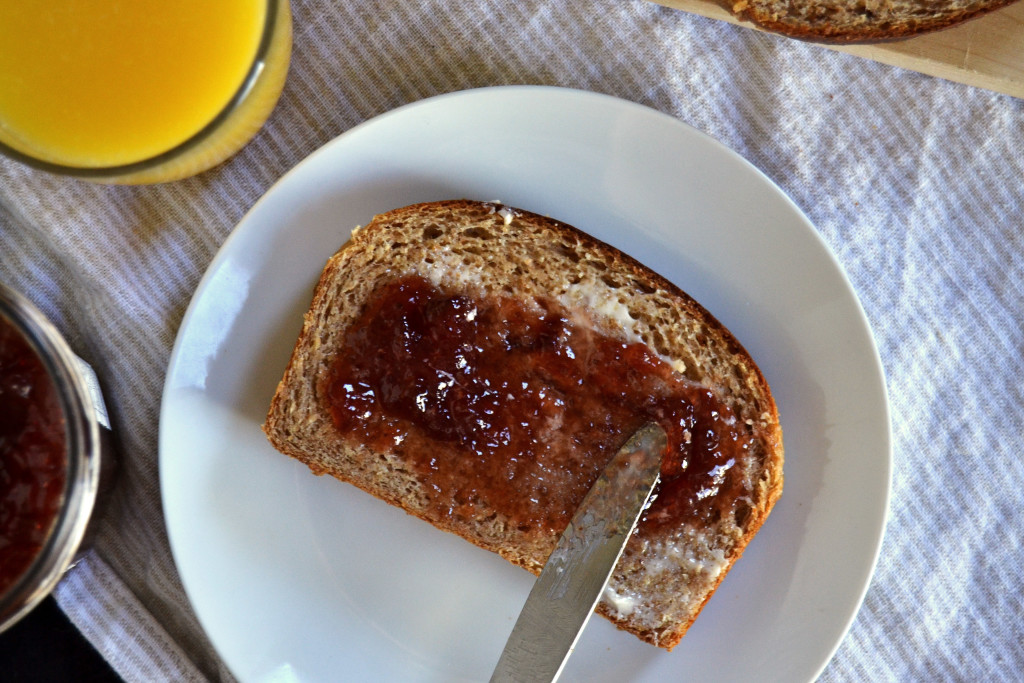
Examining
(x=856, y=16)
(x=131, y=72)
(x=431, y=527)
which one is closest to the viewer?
(x=131, y=72)

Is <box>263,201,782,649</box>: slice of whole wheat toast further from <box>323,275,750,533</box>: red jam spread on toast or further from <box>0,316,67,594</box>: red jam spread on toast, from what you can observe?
<box>0,316,67,594</box>: red jam spread on toast

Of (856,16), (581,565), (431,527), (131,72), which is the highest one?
(131,72)

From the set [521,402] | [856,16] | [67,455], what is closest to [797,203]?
[856,16]

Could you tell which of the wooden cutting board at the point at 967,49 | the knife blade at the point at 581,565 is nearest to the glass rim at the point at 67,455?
the knife blade at the point at 581,565

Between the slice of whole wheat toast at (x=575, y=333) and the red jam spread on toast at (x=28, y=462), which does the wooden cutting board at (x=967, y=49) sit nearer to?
the slice of whole wheat toast at (x=575, y=333)

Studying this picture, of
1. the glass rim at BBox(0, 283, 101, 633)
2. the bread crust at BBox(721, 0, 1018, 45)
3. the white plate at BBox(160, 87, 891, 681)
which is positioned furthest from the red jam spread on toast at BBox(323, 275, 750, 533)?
the bread crust at BBox(721, 0, 1018, 45)

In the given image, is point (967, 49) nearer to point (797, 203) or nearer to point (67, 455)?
point (797, 203)
